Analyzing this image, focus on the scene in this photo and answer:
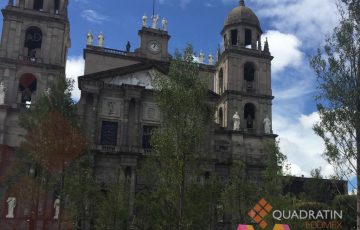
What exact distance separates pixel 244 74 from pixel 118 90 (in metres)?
14.4

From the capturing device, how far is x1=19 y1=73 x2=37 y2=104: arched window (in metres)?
42.2

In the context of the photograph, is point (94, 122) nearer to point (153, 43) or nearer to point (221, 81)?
point (153, 43)

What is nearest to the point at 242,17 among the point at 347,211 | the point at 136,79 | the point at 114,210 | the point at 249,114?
the point at 249,114

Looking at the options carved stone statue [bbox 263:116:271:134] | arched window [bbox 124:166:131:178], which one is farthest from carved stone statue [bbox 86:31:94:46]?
carved stone statue [bbox 263:116:271:134]

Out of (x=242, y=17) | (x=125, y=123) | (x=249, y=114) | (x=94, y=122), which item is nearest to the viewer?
(x=94, y=122)

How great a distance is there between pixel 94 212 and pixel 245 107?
70.7ft

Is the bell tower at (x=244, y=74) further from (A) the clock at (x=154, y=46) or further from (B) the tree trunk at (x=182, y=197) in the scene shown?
(B) the tree trunk at (x=182, y=197)

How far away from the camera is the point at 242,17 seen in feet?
161

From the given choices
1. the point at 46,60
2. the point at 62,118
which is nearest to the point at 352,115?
the point at 62,118

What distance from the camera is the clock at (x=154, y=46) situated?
4595 cm

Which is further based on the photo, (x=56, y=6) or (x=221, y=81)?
(x=221, y=81)

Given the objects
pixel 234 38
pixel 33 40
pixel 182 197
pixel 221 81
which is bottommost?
pixel 182 197

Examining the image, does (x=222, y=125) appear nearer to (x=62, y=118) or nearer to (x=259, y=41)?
(x=259, y=41)

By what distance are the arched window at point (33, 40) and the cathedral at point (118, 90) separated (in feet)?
0.30
